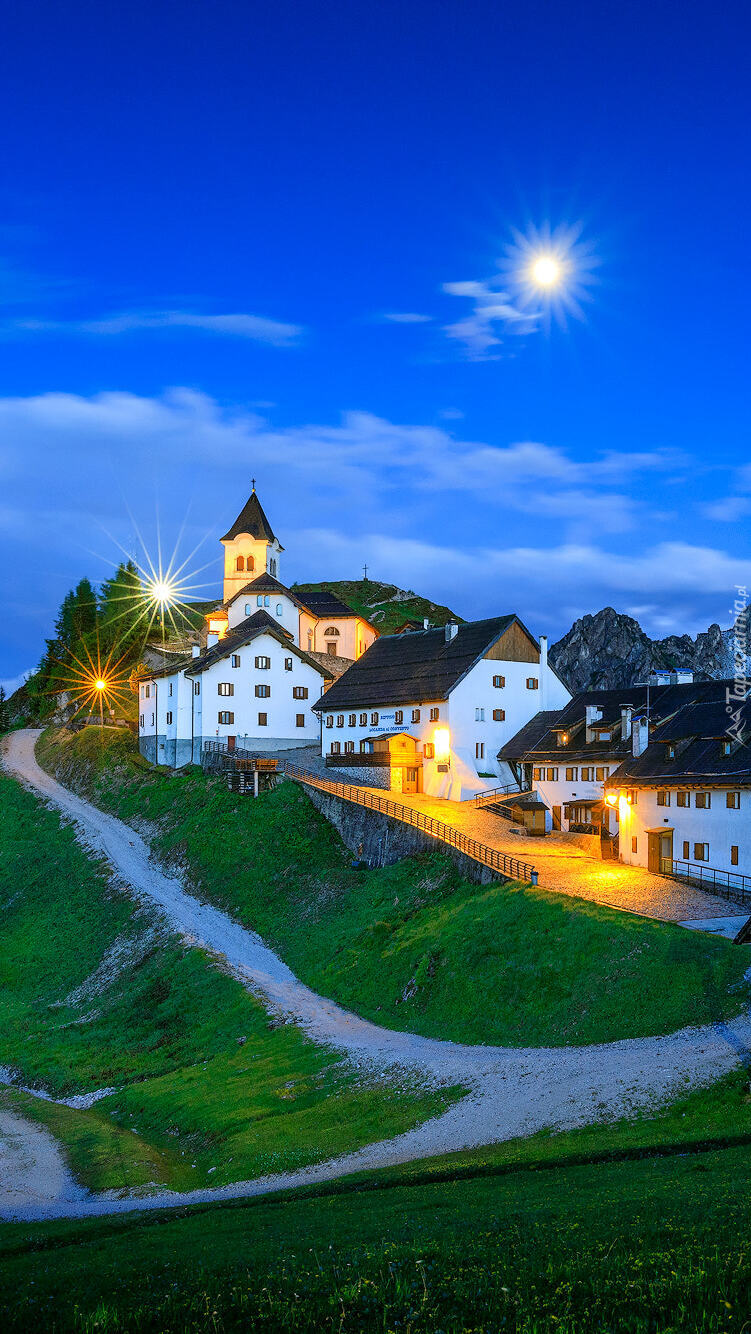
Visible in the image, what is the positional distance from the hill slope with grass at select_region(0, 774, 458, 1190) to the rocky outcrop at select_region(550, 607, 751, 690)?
83275mm

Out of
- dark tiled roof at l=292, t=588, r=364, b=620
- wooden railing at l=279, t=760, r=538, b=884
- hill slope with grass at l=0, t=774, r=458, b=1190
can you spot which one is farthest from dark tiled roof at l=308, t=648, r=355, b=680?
hill slope with grass at l=0, t=774, r=458, b=1190

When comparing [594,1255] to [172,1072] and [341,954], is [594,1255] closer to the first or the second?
[172,1072]

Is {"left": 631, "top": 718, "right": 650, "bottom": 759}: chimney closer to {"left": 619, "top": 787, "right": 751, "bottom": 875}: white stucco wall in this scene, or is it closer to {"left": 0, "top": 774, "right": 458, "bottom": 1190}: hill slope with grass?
{"left": 619, "top": 787, "right": 751, "bottom": 875}: white stucco wall

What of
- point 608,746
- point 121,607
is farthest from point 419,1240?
point 121,607

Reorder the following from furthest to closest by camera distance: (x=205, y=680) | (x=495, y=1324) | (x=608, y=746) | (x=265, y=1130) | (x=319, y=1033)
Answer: (x=205, y=680), (x=608, y=746), (x=319, y=1033), (x=265, y=1130), (x=495, y=1324)

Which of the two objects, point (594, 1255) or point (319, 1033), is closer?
point (594, 1255)

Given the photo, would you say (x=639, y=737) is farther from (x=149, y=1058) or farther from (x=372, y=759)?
(x=149, y=1058)

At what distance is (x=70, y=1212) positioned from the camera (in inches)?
1078

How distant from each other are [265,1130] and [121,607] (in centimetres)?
10456

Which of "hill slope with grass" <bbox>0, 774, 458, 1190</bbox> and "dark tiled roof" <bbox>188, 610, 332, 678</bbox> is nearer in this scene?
"hill slope with grass" <bbox>0, 774, 458, 1190</bbox>

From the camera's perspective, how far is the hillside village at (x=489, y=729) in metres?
51.8

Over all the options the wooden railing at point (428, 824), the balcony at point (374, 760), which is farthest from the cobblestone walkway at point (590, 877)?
the balcony at point (374, 760)

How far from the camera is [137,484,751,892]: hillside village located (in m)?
51.8

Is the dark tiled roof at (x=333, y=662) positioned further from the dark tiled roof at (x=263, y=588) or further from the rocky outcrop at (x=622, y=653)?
the rocky outcrop at (x=622, y=653)
